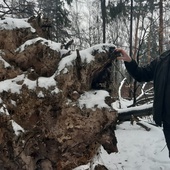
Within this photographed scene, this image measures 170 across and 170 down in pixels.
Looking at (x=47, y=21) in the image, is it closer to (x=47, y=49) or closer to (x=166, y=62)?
(x=47, y=49)

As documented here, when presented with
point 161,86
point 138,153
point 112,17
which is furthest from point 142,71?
point 112,17

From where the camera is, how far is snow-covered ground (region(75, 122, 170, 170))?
4.04 meters

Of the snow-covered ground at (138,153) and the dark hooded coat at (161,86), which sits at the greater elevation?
the dark hooded coat at (161,86)

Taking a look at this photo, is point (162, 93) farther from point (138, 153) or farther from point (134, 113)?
point (138, 153)

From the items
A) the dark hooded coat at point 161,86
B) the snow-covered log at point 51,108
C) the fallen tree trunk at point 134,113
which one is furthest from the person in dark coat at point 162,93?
the fallen tree trunk at point 134,113

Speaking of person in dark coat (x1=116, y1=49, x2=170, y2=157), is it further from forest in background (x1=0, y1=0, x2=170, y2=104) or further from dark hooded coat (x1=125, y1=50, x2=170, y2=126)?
forest in background (x1=0, y1=0, x2=170, y2=104)

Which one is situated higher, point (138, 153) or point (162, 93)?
point (162, 93)

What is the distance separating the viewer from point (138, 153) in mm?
4504

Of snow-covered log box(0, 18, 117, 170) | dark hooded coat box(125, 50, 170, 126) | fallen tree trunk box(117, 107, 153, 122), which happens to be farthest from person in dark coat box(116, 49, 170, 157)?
fallen tree trunk box(117, 107, 153, 122)

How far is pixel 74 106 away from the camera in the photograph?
10.1 feet

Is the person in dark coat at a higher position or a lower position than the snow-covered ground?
higher

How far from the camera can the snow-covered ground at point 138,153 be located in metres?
4.04

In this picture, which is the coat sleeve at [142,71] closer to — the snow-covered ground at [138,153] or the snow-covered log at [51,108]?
the snow-covered log at [51,108]

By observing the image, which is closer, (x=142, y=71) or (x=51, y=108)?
(x=142, y=71)
